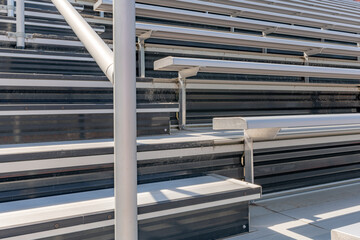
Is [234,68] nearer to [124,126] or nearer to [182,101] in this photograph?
[182,101]

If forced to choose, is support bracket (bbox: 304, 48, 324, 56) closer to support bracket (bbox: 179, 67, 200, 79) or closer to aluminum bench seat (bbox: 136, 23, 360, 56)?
aluminum bench seat (bbox: 136, 23, 360, 56)

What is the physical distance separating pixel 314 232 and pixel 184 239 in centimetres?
45

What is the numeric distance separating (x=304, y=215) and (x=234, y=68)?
739 mm

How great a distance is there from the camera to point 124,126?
588mm

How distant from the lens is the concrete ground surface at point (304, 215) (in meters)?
1.13

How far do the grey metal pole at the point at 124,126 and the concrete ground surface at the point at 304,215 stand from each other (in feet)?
2.03

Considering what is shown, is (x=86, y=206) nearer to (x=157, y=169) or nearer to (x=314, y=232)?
(x=157, y=169)

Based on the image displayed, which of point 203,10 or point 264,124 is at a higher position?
point 203,10

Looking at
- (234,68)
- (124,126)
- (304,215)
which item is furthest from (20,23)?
(304,215)

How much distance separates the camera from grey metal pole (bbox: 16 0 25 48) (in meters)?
1.66

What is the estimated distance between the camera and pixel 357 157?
1885 mm

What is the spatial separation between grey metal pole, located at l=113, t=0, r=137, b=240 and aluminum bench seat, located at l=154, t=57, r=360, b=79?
0.88 metres

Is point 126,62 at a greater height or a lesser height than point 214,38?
lesser

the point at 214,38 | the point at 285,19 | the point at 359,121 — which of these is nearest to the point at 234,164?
the point at 359,121
